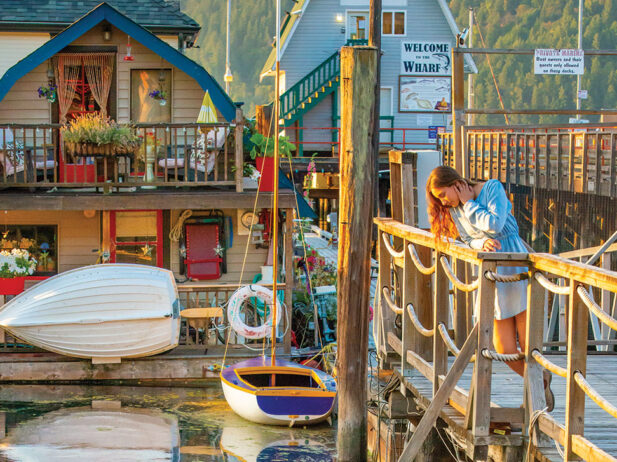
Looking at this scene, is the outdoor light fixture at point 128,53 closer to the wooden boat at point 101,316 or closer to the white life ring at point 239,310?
the wooden boat at point 101,316

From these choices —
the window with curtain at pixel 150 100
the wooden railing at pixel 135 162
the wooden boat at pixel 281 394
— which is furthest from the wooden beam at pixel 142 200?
the wooden boat at pixel 281 394

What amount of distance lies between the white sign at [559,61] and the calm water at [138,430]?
5.77m

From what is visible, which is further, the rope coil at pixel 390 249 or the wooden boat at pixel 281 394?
the wooden boat at pixel 281 394

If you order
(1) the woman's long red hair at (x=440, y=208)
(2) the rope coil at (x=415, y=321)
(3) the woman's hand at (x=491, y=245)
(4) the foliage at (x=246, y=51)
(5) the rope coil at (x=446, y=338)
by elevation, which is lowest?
(2) the rope coil at (x=415, y=321)

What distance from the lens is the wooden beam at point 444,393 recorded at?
19.5 ft

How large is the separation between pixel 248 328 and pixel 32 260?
4075 millimetres

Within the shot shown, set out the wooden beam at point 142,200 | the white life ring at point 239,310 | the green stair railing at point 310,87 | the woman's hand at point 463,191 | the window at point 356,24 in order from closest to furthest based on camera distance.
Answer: the woman's hand at point 463,191 → the white life ring at point 239,310 → the wooden beam at point 142,200 → the green stair railing at point 310,87 → the window at point 356,24

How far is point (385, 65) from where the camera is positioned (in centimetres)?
4197

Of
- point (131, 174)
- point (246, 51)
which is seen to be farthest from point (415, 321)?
point (246, 51)

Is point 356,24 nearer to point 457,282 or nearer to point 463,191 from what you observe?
point 463,191

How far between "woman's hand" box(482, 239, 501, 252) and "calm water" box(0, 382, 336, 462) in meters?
7.30

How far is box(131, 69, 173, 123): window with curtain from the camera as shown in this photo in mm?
19688

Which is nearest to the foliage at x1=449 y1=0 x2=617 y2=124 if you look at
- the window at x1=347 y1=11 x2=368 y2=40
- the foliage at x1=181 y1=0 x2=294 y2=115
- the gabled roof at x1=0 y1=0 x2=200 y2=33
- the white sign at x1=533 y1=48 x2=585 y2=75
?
the foliage at x1=181 y1=0 x2=294 y2=115

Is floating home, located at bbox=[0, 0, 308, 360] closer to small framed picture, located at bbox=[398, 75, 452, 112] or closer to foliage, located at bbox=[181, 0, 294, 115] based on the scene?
small framed picture, located at bbox=[398, 75, 452, 112]
